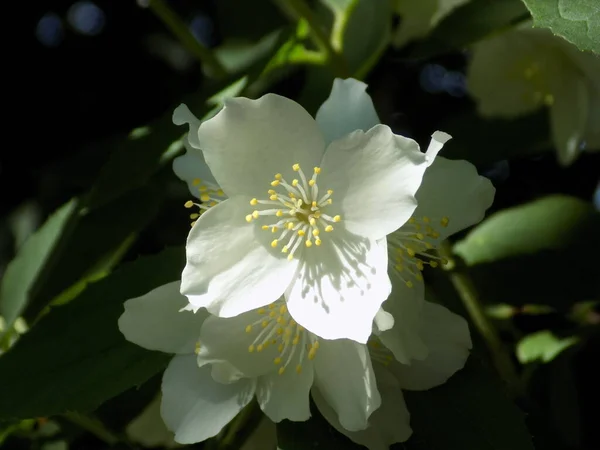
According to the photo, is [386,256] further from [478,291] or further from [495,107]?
[495,107]

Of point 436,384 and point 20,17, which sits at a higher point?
point 20,17

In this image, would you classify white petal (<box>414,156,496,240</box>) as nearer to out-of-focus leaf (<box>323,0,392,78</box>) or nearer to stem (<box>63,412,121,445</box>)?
out-of-focus leaf (<box>323,0,392,78</box>)

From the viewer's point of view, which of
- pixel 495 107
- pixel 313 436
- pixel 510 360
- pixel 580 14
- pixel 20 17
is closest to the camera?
pixel 580 14

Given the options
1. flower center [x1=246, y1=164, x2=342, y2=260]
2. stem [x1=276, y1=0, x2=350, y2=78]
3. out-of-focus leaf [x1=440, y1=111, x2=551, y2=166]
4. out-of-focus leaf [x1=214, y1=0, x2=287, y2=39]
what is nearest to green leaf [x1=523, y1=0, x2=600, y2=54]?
flower center [x1=246, y1=164, x2=342, y2=260]

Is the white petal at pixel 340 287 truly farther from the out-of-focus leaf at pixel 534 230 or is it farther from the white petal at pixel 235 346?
the out-of-focus leaf at pixel 534 230

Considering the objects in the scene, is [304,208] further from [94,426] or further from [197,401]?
[94,426]

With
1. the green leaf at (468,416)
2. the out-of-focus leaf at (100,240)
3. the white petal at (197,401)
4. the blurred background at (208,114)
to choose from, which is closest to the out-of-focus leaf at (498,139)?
the blurred background at (208,114)

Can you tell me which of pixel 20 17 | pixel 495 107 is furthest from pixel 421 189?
pixel 20 17
